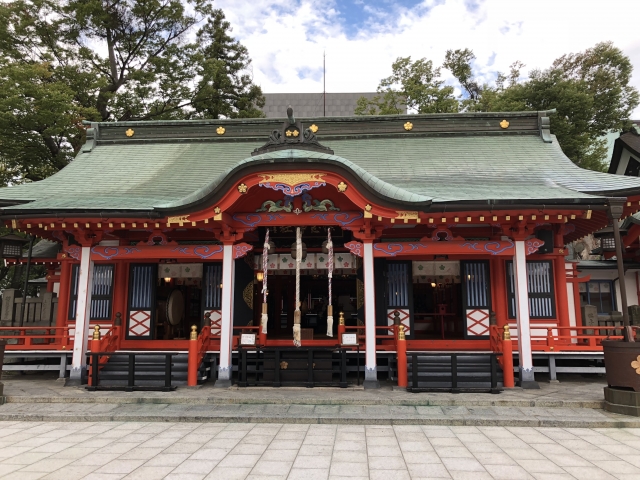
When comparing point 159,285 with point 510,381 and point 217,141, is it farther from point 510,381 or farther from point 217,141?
point 510,381

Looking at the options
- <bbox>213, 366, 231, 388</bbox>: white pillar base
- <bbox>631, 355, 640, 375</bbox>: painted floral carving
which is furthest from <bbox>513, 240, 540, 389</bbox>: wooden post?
<bbox>213, 366, 231, 388</bbox>: white pillar base

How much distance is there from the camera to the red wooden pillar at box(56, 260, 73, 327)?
39.1 ft

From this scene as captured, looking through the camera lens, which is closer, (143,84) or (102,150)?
(102,150)

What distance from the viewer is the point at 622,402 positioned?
7504 millimetres

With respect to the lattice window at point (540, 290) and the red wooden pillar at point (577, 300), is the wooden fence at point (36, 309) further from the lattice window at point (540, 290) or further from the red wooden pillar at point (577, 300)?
the red wooden pillar at point (577, 300)

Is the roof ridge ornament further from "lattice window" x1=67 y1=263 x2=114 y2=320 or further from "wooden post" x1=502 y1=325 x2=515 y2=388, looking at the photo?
"lattice window" x1=67 y1=263 x2=114 y2=320

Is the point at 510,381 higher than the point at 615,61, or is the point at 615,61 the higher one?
the point at 615,61

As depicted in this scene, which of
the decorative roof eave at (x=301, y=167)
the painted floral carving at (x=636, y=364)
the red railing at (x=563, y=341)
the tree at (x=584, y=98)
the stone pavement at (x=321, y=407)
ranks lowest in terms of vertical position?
the stone pavement at (x=321, y=407)

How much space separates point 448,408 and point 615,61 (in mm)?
26886

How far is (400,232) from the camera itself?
1145 centimetres

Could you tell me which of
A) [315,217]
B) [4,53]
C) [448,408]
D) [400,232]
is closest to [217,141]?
[315,217]

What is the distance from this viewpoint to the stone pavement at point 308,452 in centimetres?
507

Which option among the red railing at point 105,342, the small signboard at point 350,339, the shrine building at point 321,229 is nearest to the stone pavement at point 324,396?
the shrine building at point 321,229

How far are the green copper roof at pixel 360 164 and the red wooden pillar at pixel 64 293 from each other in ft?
7.77
